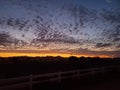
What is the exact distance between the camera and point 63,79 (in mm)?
19438

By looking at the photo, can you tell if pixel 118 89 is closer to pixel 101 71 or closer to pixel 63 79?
pixel 63 79

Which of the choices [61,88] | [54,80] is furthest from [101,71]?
[61,88]

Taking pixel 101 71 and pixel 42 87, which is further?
pixel 101 71

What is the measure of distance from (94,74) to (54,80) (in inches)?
359

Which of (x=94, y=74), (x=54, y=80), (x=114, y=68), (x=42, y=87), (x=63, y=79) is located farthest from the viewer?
(x=114, y=68)

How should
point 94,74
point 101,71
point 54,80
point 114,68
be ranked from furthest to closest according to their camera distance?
1. point 114,68
2. point 101,71
3. point 94,74
4. point 54,80

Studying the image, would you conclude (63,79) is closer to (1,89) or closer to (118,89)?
(118,89)

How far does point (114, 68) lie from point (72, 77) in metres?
15.0

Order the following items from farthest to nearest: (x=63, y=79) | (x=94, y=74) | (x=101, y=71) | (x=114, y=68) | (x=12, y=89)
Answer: (x=114, y=68), (x=101, y=71), (x=94, y=74), (x=63, y=79), (x=12, y=89)

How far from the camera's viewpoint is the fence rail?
13209 millimetres

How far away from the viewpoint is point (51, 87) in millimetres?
14812

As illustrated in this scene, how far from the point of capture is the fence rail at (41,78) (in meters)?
13.2

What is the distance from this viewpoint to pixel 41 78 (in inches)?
771

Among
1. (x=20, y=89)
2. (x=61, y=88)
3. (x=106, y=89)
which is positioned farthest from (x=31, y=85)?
(x=106, y=89)
